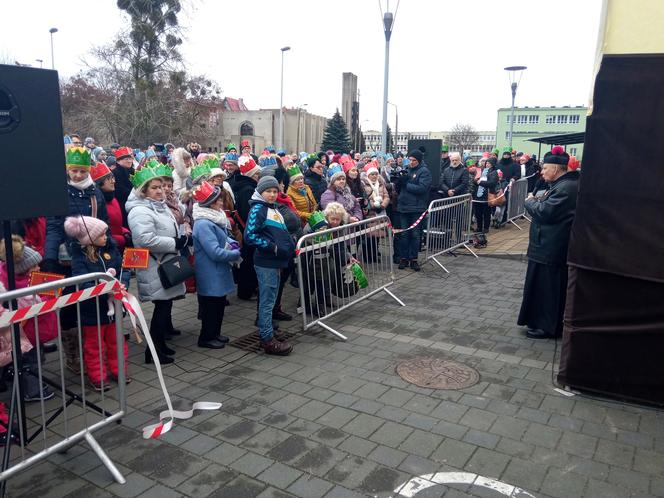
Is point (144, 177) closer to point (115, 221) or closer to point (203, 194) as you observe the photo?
point (203, 194)

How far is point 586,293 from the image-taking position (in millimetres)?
4516

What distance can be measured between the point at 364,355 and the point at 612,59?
140 inches

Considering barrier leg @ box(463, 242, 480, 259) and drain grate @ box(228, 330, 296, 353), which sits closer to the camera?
drain grate @ box(228, 330, 296, 353)

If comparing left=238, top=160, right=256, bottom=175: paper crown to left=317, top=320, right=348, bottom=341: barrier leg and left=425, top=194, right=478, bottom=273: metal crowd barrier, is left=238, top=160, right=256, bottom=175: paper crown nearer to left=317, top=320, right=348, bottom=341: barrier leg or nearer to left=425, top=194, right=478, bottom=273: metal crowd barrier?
left=317, top=320, right=348, bottom=341: barrier leg

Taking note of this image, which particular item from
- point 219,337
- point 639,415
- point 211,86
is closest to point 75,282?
point 219,337

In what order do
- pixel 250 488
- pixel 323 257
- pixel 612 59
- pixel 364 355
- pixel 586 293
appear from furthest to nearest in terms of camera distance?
pixel 323 257 → pixel 364 355 → pixel 586 293 → pixel 612 59 → pixel 250 488

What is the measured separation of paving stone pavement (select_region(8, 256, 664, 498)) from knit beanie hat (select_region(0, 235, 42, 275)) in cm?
141

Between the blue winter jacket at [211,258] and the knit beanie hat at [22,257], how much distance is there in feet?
4.92

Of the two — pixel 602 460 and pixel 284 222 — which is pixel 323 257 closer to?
pixel 284 222

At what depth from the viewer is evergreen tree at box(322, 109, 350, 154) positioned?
47000 mm

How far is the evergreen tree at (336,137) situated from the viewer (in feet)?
154

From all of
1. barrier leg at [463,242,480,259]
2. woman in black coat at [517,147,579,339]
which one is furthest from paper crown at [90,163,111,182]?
barrier leg at [463,242,480,259]

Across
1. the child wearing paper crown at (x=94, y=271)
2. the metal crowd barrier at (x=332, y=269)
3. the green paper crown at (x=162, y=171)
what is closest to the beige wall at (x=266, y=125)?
the metal crowd barrier at (x=332, y=269)

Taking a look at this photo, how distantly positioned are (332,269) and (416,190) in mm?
3583
